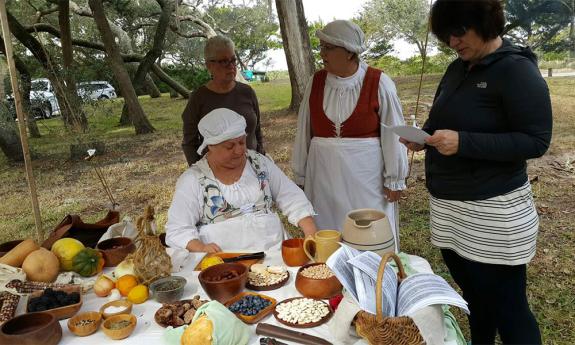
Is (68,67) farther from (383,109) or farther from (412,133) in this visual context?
(412,133)

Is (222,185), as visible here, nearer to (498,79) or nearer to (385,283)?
(385,283)

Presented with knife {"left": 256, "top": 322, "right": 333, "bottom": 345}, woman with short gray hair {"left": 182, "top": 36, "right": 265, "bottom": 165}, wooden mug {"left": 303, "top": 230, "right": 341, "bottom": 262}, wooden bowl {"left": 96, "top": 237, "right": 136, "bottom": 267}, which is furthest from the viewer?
woman with short gray hair {"left": 182, "top": 36, "right": 265, "bottom": 165}

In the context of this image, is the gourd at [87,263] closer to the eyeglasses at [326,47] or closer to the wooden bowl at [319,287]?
the wooden bowl at [319,287]

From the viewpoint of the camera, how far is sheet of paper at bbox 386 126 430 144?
5.99 ft

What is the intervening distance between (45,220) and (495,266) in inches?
217

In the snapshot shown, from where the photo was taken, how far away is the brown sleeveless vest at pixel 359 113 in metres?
2.53

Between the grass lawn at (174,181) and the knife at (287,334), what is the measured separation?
6.34 feet

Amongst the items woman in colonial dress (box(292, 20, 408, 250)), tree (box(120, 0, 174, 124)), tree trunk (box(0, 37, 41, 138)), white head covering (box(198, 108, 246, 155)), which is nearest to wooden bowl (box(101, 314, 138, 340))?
white head covering (box(198, 108, 246, 155))

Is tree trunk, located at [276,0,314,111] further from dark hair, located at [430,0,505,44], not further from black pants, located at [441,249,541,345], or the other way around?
black pants, located at [441,249,541,345]

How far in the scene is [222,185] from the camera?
2254 mm

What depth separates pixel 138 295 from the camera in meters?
1.58

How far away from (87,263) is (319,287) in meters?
1.06

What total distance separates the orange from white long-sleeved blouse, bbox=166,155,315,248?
0.43 m

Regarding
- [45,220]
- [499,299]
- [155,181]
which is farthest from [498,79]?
[155,181]
